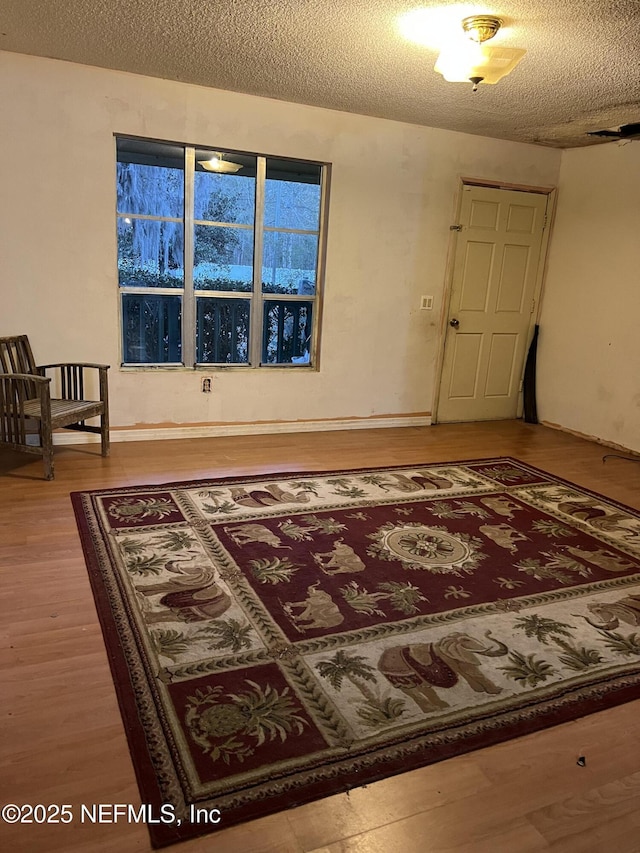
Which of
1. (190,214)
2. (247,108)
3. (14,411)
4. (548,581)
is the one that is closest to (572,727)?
(548,581)

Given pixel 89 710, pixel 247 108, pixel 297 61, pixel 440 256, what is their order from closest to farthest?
pixel 89 710 → pixel 297 61 → pixel 247 108 → pixel 440 256

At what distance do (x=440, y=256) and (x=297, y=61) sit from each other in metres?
2.23

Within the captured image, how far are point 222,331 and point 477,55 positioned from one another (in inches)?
105

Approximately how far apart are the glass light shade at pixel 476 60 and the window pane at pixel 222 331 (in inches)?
93.0

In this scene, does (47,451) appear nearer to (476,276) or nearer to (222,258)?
(222,258)

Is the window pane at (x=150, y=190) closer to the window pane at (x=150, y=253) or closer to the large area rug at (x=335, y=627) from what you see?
the window pane at (x=150, y=253)

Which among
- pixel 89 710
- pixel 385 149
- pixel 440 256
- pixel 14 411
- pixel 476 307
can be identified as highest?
pixel 385 149

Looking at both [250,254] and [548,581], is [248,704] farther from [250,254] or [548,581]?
[250,254]

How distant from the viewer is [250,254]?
480 cm

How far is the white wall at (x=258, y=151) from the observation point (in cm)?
400

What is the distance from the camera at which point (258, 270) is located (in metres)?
4.82

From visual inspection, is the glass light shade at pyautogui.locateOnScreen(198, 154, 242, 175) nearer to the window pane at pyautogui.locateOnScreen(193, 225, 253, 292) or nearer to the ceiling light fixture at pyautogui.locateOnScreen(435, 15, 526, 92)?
the window pane at pyautogui.locateOnScreen(193, 225, 253, 292)

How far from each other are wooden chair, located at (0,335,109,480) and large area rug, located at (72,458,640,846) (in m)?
0.62

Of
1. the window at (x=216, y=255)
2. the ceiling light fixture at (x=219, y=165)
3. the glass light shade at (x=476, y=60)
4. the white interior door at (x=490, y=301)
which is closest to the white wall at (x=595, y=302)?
the white interior door at (x=490, y=301)
